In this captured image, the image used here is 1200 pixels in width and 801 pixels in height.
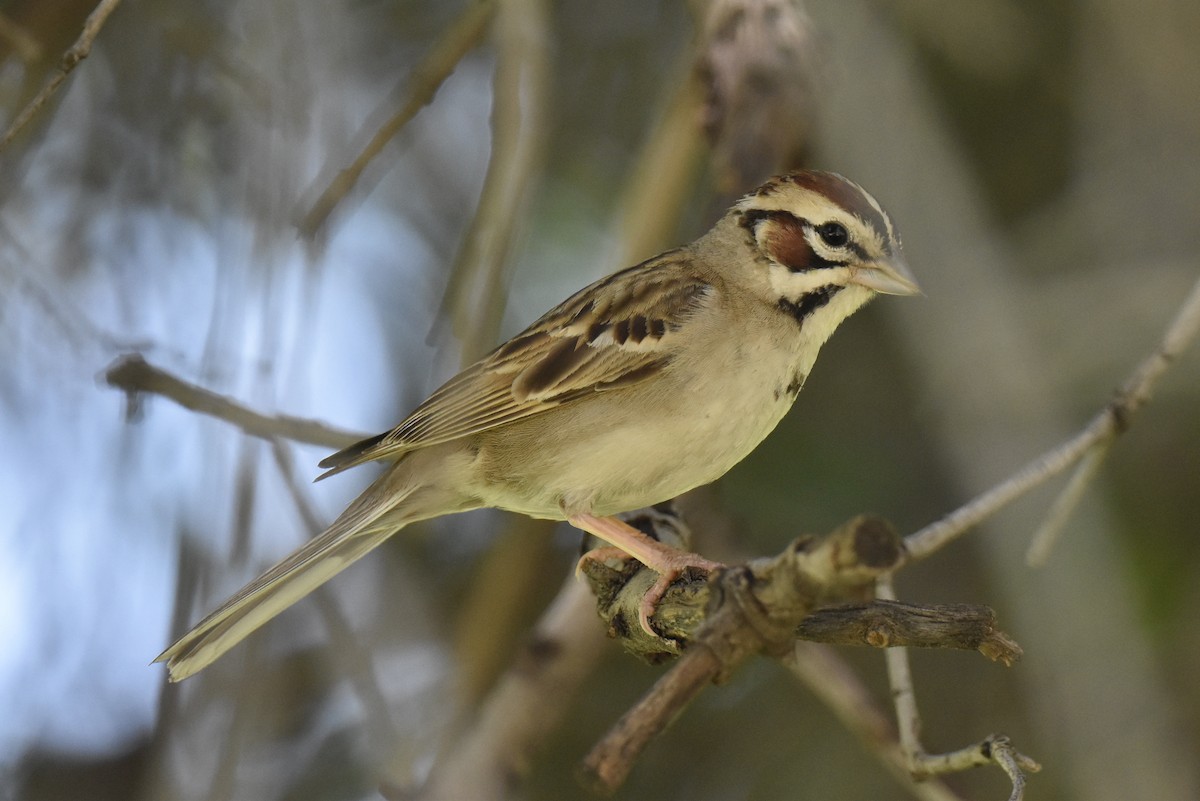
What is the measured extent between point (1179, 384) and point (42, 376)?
163 inches

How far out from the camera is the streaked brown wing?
3.49 metres

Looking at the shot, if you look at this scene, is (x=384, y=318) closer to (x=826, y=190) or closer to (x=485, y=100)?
(x=485, y=100)

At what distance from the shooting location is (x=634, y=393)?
11.3 ft

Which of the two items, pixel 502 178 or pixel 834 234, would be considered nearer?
pixel 834 234

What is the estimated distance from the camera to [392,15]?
5.87 meters

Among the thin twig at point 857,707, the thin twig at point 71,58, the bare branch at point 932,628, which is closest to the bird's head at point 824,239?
the thin twig at point 857,707

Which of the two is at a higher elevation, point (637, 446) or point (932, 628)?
point (637, 446)

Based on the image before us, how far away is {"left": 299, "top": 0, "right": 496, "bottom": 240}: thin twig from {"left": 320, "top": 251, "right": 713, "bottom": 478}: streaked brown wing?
618 mm

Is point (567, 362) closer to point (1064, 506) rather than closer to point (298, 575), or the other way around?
point (298, 575)

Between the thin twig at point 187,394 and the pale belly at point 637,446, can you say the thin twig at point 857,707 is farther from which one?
the thin twig at point 187,394

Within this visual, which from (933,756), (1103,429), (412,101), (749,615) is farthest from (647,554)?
(412,101)

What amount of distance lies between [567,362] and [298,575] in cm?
92

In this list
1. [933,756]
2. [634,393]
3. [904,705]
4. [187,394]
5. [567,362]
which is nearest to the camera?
[933,756]

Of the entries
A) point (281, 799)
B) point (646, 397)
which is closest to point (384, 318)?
point (281, 799)
